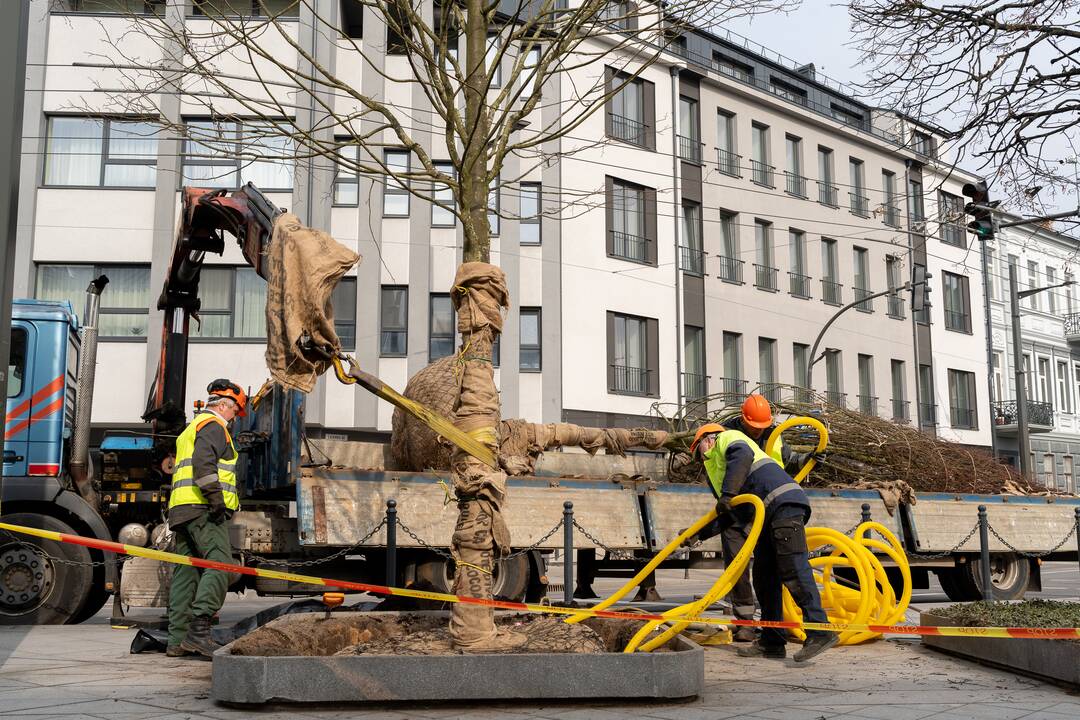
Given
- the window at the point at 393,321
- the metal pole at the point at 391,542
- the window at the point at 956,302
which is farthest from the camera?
the window at the point at 956,302

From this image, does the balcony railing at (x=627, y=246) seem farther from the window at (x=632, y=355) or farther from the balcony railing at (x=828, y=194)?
the balcony railing at (x=828, y=194)

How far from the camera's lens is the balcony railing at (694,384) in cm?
2897

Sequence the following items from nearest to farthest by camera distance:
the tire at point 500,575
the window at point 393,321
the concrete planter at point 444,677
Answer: the concrete planter at point 444,677, the tire at point 500,575, the window at point 393,321

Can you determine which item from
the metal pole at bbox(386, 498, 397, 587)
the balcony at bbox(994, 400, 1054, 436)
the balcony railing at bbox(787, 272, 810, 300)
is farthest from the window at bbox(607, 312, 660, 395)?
the balcony at bbox(994, 400, 1054, 436)

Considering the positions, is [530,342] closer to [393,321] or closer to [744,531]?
[393,321]

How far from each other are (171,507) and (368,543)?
208cm

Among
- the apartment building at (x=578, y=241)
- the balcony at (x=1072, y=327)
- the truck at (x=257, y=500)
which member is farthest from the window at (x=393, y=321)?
the balcony at (x=1072, y=327)

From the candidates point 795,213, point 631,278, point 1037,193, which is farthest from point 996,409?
point 1037,193

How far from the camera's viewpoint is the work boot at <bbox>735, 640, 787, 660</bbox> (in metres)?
8.08

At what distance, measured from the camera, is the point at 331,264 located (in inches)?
275

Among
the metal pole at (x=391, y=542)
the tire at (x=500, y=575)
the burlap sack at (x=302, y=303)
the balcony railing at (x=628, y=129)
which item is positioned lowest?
the tire at (x=500, y=575)

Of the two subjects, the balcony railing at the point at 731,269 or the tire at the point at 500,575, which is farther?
the balcony railing at the point at 731,269

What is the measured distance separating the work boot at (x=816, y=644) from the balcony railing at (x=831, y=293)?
28.1 meters

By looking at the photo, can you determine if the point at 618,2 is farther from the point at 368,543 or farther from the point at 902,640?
the point at 902,640
